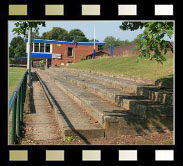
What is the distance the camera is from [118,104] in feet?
22.8

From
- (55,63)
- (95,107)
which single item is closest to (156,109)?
(95,107)

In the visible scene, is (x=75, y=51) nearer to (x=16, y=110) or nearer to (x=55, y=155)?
(x=16, y=110)

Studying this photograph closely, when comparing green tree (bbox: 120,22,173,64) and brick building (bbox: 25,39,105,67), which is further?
brick building (bbox: 25,39,105,67)

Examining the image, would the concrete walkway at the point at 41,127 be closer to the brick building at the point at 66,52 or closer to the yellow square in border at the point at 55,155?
the yellow square in border at the point at 55,155

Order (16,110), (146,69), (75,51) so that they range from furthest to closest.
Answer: (75,51) → (146,69) → (16,110)

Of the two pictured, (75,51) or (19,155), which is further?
(75,51)

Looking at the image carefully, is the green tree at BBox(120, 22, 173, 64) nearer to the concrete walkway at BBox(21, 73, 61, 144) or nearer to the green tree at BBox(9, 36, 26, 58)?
the concrete walkway at BBox(21, 73, 61, 144)

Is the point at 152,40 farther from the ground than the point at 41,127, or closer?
farther from the ground

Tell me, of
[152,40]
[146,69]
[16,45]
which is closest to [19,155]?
[152,40]

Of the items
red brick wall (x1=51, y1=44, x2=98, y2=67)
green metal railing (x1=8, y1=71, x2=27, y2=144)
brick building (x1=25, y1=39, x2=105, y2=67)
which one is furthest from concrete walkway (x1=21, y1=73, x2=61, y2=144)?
red brick wall (x1=51, y1=44, x2=98, y2=67)

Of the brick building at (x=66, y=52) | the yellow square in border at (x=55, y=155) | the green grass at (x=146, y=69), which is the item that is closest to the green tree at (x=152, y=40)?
the yellow square in border at (x=55, y=155)

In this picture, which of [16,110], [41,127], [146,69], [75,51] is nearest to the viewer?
[16,110]
